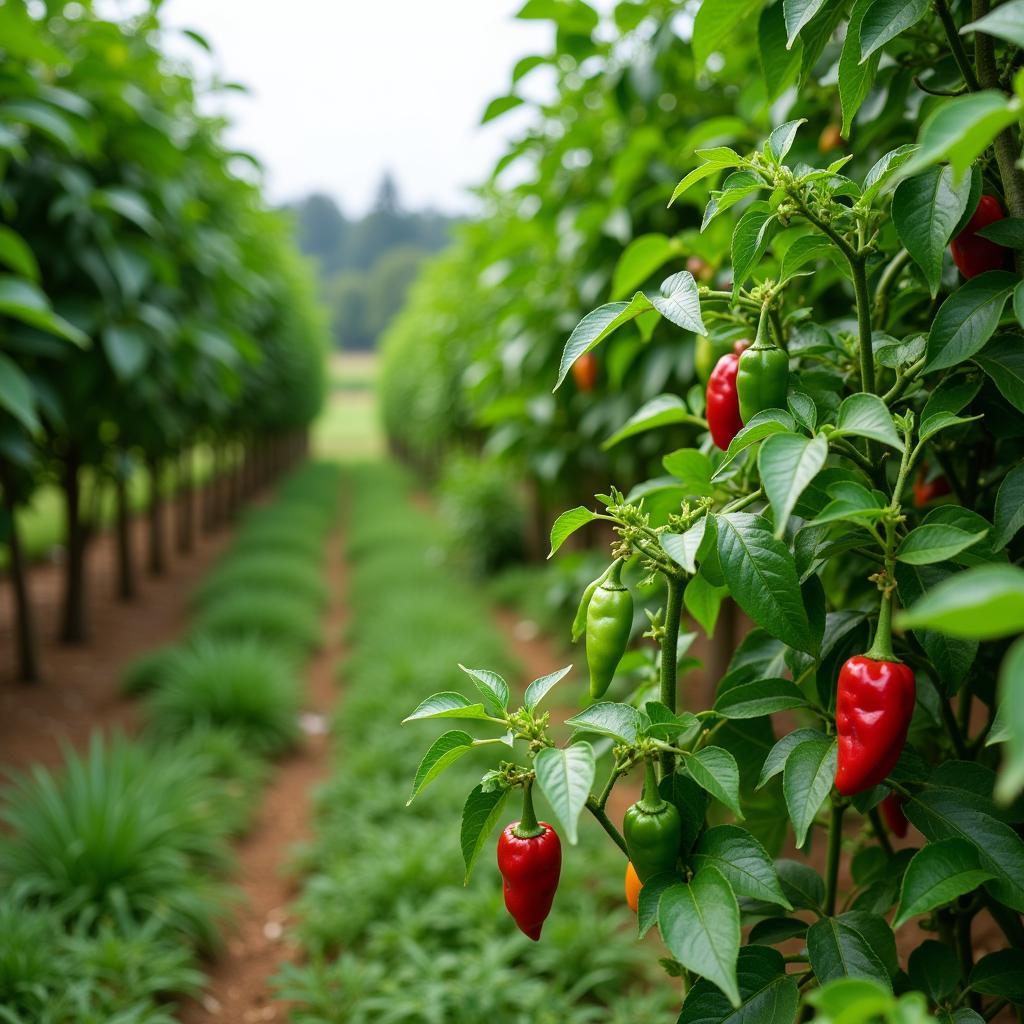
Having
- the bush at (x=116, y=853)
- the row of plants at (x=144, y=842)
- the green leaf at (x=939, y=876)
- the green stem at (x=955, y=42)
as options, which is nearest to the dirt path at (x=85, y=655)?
the row of plants at (x=144, y=842)

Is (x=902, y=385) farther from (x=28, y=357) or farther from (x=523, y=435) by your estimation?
(x=28, y=357)

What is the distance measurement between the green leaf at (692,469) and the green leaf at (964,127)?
52cm

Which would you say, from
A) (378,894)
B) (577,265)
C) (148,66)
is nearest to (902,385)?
(577,265)

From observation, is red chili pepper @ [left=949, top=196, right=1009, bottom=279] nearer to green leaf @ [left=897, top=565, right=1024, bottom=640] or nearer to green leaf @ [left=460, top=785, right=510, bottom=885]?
green leaf @ [left=897, top=565, right=1024, bottom=640]

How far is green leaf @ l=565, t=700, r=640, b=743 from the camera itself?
866 mm

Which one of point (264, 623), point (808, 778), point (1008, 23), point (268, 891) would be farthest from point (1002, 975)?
point (264, 623)

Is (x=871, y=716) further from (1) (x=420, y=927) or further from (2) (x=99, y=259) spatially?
(2) (x=99, y=259)

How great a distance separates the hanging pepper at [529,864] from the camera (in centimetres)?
90

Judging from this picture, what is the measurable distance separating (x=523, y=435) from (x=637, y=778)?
1660 mm

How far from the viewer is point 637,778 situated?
3857 millimetres

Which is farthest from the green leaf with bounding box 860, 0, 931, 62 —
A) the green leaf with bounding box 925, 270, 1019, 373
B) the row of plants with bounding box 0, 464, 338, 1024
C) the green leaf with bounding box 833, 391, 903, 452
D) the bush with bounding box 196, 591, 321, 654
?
the bush with bounding box 196, 591, 321, 654

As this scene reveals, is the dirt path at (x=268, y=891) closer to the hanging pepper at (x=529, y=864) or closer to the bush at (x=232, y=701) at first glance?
the bush at (x=232, y=701)

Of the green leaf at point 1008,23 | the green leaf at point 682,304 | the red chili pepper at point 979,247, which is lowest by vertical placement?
the green leaf at point 682,304

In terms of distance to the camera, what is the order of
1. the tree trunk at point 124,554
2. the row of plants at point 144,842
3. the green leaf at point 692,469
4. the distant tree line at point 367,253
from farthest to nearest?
the distant tree line at point 367,253 → the tree trunk at point 124,554 → the row of plants at point 144,842 → the green leaf at point 692,469
